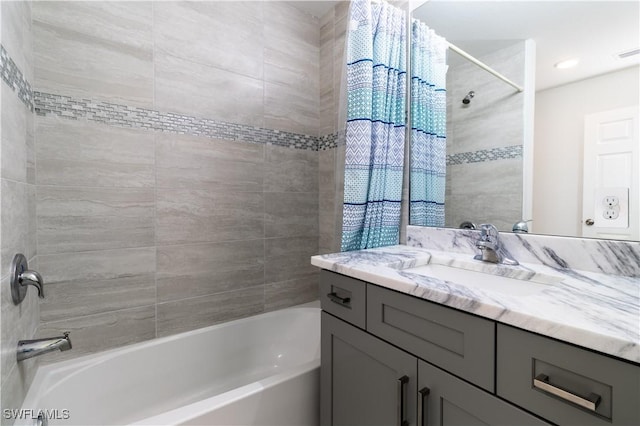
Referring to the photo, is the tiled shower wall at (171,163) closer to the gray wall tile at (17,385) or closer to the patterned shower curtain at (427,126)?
the gray wall tile at (17,385)

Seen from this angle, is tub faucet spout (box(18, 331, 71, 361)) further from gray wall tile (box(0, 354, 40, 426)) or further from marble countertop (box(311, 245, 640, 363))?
marble countertop (box(311, 245, 640, 363))

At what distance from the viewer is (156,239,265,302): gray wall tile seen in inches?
62.1

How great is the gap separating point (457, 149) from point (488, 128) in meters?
0.16

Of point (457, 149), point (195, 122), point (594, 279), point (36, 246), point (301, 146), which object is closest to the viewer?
point (594, 279)

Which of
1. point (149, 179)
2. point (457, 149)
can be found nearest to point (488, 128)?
point (457, 149)

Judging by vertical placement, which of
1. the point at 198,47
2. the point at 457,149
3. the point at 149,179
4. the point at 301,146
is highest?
the point at 198,47

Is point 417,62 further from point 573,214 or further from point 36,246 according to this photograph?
point 36,246

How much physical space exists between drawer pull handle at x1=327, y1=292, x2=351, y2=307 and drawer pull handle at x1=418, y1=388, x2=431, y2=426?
355 millimetres

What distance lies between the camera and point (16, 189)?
101cm

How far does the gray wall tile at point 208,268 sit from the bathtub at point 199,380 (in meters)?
0.23

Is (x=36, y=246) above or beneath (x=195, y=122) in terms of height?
beneath

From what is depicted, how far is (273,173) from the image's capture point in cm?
194

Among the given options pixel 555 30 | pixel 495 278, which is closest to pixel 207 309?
pixel 495 278

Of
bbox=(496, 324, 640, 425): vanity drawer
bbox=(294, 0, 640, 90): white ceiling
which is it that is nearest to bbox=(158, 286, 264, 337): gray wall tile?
bbox=(496, 324, 640, 425): vanity drawer
